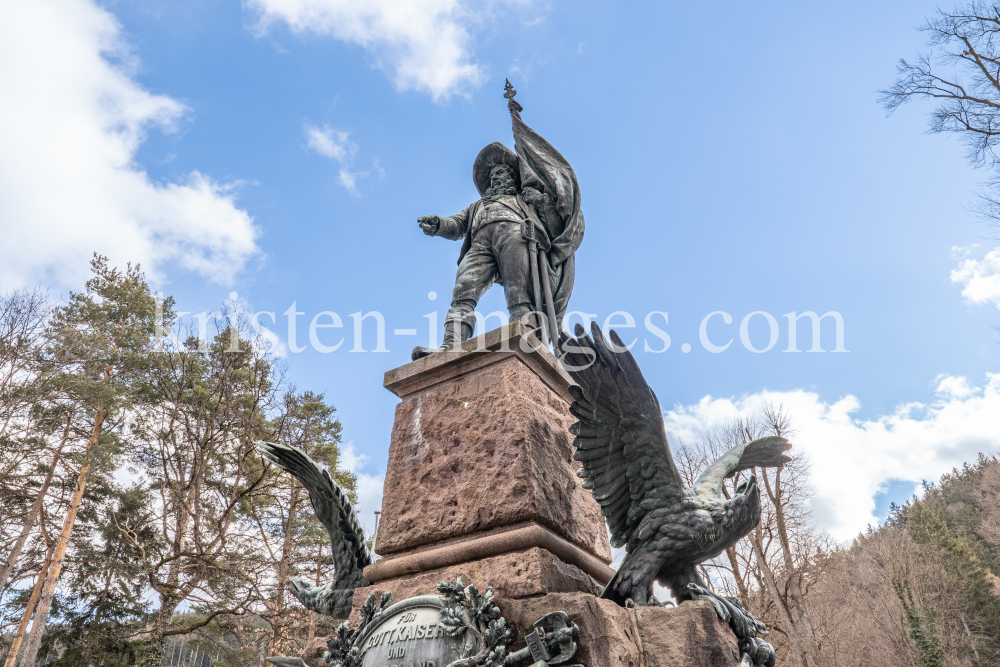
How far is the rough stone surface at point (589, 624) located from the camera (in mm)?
2064

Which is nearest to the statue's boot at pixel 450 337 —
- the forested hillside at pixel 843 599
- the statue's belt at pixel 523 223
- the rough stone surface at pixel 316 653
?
the statue's belt at pixel 523 223

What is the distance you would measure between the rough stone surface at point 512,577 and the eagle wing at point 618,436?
0.33 m

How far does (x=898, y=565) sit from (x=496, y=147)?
14.9 metres

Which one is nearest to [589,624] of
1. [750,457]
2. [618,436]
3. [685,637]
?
[685,637]

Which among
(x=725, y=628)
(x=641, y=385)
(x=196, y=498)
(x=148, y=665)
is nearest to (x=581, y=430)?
(x=641, y=385)

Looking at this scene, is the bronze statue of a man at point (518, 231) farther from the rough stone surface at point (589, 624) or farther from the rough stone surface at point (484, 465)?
the rough stone surface at point (589, 624)

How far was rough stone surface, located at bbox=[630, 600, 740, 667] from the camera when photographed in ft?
7.09

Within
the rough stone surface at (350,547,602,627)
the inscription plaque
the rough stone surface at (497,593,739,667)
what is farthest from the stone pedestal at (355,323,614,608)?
the inscription plaque

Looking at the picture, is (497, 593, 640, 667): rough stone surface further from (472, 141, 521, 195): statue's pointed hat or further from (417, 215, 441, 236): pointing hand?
(472, 141, 521, 195): statue's pointed hat

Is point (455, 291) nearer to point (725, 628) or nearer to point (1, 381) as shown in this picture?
point (725, 628)

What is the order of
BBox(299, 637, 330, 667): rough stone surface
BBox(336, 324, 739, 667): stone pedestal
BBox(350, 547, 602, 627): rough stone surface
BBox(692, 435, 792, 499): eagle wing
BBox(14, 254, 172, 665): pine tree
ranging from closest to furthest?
BBox(336, 324, 739, 667): stone pedestal < BBox(350, 547, 602, 627): rough stone surface < BBox(299, 637, 330, 667): rough stone surface < BBox(692, 435, 792, 499): eagle wing < BBox(14, 254, 172, 665): pine tree

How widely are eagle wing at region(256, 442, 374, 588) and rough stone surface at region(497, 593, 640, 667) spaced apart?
1.26 m

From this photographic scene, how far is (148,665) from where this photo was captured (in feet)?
32.7

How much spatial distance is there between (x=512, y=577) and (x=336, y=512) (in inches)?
52.4
